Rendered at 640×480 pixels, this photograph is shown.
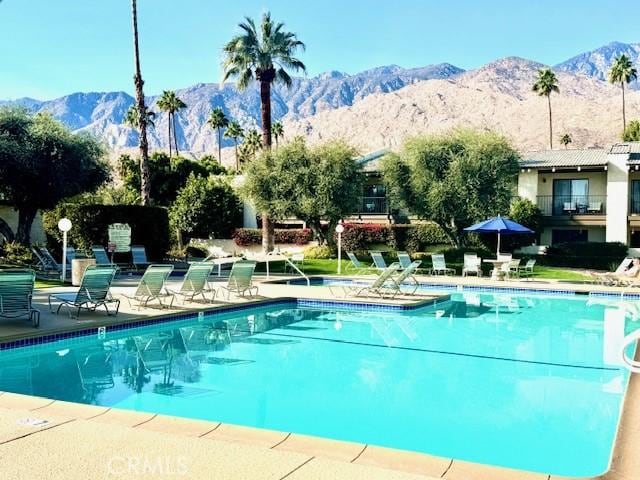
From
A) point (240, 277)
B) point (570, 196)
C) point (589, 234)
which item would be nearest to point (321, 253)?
point (240, 277)

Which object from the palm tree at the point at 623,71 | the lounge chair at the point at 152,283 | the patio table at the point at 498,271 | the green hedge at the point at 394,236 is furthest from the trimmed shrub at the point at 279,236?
the palm tree at the point at 623,71

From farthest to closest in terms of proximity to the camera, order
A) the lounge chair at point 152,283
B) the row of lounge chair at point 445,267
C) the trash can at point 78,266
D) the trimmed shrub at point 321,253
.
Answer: the trimmed shrub at point 321,253
the row of lounge chair at point 445,267
the trash can at point 78,266
the lounge chair at point 152,283

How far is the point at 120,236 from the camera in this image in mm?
24594

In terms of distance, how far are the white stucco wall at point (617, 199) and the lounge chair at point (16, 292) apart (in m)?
27.7

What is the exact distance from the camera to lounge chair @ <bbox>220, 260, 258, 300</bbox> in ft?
48.3

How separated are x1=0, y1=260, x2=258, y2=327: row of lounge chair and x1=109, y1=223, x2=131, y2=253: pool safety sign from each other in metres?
9.76

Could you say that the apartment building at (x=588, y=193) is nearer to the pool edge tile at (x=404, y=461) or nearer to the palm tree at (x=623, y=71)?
the palm tree at (x=623, y=71)

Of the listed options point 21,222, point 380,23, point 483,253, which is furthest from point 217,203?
point 380,23

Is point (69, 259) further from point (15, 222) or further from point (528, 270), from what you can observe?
point (528, 270)

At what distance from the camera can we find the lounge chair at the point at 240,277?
1472cm

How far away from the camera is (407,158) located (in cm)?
2828

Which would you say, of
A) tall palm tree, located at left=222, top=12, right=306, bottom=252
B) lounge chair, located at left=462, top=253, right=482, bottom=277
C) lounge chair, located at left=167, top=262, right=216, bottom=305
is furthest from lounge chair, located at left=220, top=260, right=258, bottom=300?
tall palm tree, located at left=222, top=12, right=306, bottom=252

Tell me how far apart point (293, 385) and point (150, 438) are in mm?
3635

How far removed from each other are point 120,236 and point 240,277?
A: 1142 cm
